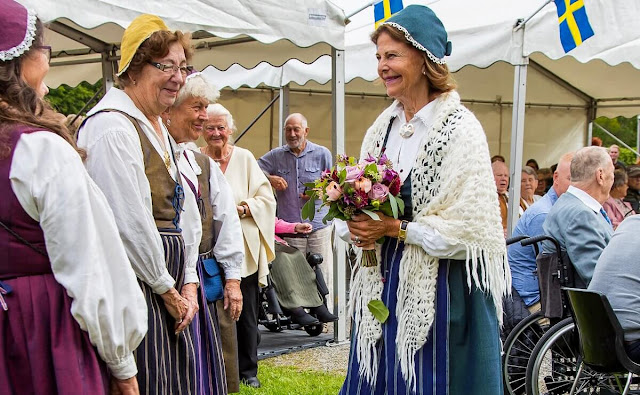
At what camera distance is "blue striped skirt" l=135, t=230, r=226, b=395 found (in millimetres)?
2723

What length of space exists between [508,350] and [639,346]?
1.49 m

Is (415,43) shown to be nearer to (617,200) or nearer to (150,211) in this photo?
(150,211)

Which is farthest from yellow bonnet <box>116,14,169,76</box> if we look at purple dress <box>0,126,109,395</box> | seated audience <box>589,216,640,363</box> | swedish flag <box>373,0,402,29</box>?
swedish flag <box>373,0,402,29</box>

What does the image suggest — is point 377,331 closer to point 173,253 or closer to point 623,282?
point 173,253

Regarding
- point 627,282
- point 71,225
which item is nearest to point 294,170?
point 627,282

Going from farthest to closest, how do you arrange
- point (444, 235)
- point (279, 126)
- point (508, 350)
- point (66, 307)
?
point (279, 126), point (508, 350), point (444, 235), point (66, 307)

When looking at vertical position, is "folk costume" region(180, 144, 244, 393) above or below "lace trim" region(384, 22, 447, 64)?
below

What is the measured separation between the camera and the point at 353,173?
297 cm

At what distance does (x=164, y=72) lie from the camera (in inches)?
115

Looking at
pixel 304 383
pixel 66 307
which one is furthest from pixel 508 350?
pixel 66 307

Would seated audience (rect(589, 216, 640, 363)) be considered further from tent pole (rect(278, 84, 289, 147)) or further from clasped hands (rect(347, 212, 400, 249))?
tent pole (rect(278, 84, 289, 147))

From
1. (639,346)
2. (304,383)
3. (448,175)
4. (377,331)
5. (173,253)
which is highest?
(448,175)

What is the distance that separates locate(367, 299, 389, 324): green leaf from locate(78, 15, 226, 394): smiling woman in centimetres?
66

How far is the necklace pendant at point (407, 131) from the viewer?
308cm
